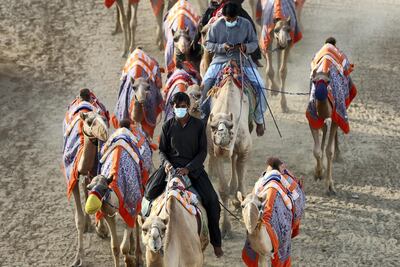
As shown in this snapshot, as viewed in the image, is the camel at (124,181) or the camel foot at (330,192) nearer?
the camel at (124,181)

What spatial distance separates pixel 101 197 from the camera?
10242 millimetres

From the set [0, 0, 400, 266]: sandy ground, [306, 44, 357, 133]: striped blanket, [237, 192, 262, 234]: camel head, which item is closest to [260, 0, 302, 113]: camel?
[0, 0, 400, 266]: sandy ground

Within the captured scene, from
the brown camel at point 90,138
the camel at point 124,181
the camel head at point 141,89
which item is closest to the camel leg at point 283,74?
the camel head at point 141,89

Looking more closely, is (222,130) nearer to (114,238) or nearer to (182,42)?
(114,238)

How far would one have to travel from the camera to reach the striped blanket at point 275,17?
609 inches

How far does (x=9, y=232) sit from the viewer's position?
1262 cm

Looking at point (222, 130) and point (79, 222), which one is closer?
point (222, 130)

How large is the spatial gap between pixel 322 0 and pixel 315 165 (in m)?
7.37

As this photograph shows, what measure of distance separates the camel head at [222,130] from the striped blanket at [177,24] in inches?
134

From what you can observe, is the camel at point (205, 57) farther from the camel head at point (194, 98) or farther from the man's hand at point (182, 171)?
the man's hand at point (182, 171)

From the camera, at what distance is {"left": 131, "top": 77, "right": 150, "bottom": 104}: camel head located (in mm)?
12555

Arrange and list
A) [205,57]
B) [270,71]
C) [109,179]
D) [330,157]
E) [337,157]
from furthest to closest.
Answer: [270,71] < [337,157] < [205,57] < [330,157] < [109,179]

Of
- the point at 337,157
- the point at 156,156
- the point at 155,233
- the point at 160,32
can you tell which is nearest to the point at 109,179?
the point at 155,233

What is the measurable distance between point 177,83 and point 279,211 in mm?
3456
